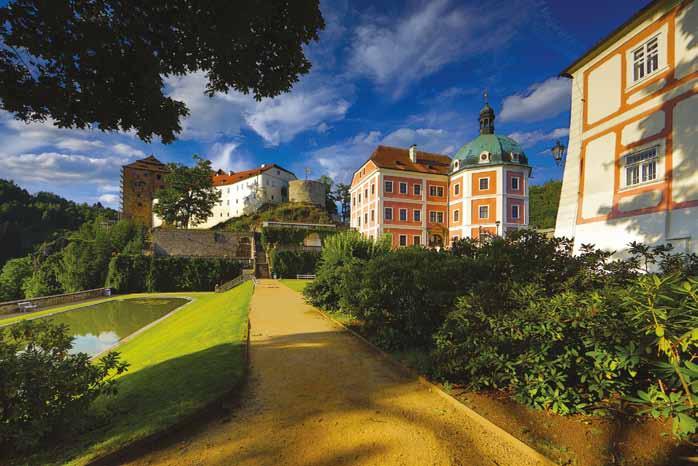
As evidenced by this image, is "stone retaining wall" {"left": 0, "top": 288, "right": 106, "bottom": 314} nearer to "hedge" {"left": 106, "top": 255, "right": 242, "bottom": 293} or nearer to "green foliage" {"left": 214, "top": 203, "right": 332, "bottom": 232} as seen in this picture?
"hedge" {"left": 106, "top": 255, "right": 242, "bottom": 293}

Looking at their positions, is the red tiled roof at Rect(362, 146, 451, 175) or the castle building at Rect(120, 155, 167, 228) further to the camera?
the castle building at Rect(120, 155, 167, 228)

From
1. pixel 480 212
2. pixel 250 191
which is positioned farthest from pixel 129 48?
pixel 250 191

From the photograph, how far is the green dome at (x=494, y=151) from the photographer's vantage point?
3195cm

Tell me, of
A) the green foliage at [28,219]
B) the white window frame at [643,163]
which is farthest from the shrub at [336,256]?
the green foliage at [28,219]

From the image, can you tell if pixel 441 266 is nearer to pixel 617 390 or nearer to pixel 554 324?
pixel 554 324

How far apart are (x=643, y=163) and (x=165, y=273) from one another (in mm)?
39576

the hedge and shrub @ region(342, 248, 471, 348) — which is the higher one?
shrub @ region(342, 248, 471, 348)

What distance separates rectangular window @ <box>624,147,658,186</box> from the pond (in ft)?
70.1

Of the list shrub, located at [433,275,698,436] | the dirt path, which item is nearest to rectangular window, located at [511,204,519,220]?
the dirt path

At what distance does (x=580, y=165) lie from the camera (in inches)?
513

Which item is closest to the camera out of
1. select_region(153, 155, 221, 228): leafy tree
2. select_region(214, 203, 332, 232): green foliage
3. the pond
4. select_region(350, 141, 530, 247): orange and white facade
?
the pond

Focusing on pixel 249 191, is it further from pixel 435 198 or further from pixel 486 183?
pixel 486 183

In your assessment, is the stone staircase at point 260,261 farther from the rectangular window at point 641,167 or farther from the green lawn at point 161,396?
the rectangular window at point 641,167

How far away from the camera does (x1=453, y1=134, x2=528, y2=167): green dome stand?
105ft
